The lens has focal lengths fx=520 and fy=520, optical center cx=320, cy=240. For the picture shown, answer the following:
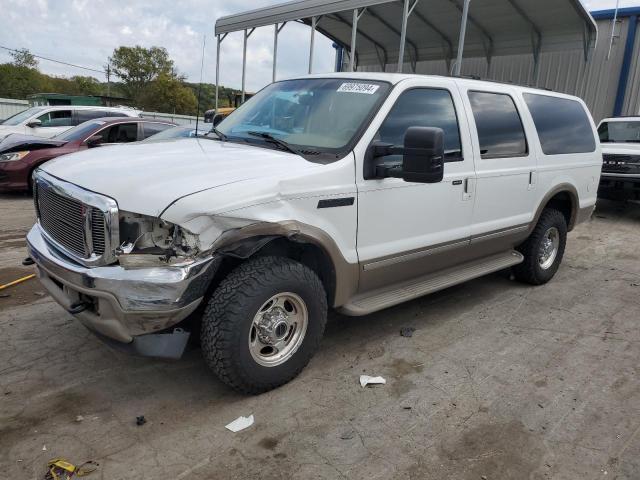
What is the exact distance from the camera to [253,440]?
9.18 feet

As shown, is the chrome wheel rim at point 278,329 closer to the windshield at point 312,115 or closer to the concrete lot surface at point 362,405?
the concrete lot surface at point 362,405

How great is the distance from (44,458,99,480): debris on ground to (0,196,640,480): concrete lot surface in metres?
0.05

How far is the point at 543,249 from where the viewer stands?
18.3 ft

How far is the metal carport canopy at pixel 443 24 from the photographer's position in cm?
1251

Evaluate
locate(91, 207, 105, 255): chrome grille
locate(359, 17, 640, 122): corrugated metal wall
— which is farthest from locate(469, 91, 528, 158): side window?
locate(359, 17, 640, 122): corrugated metal wall

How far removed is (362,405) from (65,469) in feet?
5.34

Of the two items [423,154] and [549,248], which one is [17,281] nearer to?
[423,154]

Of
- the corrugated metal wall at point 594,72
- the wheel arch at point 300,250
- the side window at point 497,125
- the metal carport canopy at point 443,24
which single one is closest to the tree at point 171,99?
the metal carport canopy at point 443,24

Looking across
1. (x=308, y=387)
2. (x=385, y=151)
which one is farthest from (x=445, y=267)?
(x=308, y=387)

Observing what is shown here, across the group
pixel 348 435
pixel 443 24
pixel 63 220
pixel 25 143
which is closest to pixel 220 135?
pixel 63 220

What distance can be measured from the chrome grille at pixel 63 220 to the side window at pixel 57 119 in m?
10.5

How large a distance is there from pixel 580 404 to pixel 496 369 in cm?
58

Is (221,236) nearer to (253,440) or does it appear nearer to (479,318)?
(253,440)

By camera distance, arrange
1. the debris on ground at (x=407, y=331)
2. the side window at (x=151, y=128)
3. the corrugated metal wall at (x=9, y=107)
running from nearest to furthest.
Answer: the debris on ground at (x=407, y=331), the side window at (x=151, y=128), the corrugated metal wall at (x=9, y=107)
